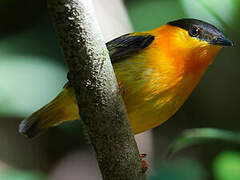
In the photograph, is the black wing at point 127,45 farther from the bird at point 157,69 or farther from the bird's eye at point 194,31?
the bird's eye at point 194,31

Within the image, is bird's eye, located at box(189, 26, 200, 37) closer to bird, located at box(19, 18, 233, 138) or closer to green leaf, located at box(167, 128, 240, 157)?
bird, located at box(19, 18, 233, 138)

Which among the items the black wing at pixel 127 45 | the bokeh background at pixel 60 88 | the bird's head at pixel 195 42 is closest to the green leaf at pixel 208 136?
the bokeh background at pixel 60 88

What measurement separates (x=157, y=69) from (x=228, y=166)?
824mm

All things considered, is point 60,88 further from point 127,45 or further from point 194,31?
point 194,31

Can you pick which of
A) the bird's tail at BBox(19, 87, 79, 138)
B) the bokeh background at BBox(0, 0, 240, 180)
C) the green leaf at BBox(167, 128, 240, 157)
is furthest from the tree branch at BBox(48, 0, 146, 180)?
the bird's tail at BBox(19, 87, 79, 138)

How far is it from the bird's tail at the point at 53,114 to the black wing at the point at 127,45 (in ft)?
1.45

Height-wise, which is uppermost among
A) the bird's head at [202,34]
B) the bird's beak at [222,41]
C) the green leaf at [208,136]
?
the bird's head at [202,34]

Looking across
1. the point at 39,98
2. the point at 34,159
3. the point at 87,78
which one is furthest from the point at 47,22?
the point at 87,78

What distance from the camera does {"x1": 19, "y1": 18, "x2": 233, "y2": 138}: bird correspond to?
291 centimetres

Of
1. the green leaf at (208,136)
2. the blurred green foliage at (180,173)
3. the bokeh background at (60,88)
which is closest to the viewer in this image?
the green leaf at (208,136)

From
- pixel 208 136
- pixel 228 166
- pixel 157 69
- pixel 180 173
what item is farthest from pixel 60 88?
pixel 208 136

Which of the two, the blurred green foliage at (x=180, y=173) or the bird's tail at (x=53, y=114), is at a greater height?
the bird's tail at (x=53, y=114)

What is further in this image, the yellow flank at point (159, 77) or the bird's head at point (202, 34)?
the bird's head at point (202, 34)

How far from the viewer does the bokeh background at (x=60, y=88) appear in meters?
4.11
